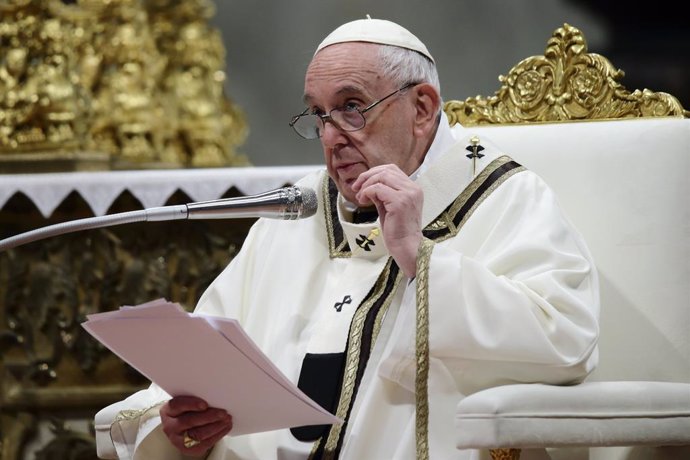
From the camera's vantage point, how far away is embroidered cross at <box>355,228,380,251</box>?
3.74 metres

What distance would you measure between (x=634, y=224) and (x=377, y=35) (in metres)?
0.87

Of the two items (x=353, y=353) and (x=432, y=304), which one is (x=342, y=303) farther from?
(x=432, y=304)

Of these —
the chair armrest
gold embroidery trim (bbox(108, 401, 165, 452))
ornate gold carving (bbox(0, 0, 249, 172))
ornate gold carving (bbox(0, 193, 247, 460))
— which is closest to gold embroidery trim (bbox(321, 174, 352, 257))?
gold embroidery trim (bbox(108, 401, 165, 452))

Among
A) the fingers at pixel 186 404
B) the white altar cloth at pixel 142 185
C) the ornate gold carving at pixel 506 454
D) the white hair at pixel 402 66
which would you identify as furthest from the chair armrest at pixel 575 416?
the white altar cloth at pixel 142 185

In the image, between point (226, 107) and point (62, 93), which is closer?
point (62, 93)

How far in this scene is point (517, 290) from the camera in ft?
10.7

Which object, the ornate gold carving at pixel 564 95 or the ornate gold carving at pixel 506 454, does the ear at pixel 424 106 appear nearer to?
the ornate gold carving at pixel 564 95

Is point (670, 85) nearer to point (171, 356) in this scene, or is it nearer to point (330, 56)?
point (330, 56)

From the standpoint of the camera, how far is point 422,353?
127 inches

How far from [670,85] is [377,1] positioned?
2026mm

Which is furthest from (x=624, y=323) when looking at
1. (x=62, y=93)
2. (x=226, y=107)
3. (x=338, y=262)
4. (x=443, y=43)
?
(x=443, y=43)

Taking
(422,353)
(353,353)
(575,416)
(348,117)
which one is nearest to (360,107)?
(348,117)

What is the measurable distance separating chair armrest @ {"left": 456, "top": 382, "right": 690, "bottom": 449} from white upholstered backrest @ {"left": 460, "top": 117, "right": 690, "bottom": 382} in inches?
17.2

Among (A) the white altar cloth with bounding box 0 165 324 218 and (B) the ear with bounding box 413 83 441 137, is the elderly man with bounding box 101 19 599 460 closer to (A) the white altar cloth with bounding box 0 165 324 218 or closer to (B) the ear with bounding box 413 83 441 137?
(B) the ear with bounding box 413 83 441 137
